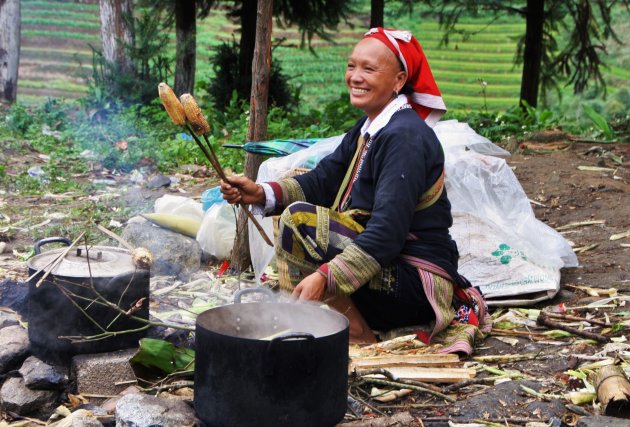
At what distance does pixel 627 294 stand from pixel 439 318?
4.40 feet

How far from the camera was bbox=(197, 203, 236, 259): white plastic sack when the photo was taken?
17.3 feet

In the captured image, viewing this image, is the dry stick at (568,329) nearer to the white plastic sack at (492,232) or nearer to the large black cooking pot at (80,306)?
the white plastic sack at (492,232)

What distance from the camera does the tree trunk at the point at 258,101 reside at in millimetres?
4789

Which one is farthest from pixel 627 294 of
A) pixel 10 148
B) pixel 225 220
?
pixel 10 148

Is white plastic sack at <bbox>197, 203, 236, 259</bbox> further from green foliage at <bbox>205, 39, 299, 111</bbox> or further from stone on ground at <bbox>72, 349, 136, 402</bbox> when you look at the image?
green foliage at <bbox>205, 39, 299, 111</bbox>

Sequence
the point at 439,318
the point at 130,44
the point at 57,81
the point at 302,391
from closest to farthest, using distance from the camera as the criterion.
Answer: the point at 302,391
the point at 439,318
the point at 130,44
the point at 57,81

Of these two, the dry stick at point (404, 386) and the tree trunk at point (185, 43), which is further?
the tree trunk at point (185, 43)

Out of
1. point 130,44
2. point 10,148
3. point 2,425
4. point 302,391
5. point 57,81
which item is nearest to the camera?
point 302,391

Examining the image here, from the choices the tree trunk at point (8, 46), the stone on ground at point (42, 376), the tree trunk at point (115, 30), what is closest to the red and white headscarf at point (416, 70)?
the stone on ground at point (42, 376)

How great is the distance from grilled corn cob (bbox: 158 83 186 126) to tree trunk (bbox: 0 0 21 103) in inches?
426

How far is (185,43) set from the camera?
38.7 ft

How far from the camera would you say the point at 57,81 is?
84.9 feet

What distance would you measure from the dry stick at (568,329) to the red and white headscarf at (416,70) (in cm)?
119

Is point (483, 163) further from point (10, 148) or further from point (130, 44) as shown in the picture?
point (130, 44)
